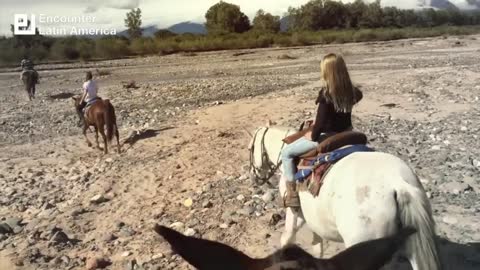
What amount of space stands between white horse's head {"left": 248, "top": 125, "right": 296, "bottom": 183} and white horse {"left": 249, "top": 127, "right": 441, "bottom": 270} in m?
1.21

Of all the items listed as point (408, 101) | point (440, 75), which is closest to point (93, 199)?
point (408, 101)

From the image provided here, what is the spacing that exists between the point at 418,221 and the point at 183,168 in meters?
5.01

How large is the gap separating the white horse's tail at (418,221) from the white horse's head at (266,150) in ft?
Answer: 5.28

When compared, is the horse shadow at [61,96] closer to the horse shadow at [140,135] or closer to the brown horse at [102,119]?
the brown horse at [102,119]

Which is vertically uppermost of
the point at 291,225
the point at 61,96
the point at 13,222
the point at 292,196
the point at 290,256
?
the point at 290,256

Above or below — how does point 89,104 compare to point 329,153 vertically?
below

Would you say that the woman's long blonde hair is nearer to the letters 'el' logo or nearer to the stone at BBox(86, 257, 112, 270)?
the stone at BBox(86, 257, 112, 270)

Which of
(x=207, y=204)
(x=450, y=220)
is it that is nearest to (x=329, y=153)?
(x=450, y=220)

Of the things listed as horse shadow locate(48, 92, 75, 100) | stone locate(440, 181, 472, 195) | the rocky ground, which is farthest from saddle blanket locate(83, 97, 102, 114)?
horse shadow locate(48, 92, 75, 100)

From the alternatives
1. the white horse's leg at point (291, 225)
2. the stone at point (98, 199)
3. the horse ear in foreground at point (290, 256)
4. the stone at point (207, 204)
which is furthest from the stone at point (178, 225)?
the horse ear in foreground at point (290, 256)

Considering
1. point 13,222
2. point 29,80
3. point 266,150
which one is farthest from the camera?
point 29,80

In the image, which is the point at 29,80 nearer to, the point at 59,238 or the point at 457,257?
the point at 59,238

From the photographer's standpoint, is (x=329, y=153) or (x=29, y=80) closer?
(x=329, y=153)

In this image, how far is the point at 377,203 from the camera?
323 cm
